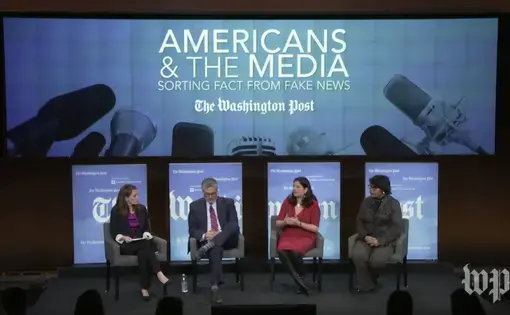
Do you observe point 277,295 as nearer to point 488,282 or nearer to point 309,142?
point 309,142

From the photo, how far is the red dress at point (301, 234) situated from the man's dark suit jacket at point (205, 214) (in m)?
0.50

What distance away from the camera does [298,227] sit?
702cm

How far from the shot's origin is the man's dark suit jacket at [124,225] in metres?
6.87

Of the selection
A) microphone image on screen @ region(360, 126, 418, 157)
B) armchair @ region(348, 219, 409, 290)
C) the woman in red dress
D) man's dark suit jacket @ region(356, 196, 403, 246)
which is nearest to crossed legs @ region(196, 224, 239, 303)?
the woman in red dress

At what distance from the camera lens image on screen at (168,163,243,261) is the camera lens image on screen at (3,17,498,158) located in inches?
8.1

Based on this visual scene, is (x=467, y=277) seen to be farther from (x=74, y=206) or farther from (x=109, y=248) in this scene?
(x=74, y=206)

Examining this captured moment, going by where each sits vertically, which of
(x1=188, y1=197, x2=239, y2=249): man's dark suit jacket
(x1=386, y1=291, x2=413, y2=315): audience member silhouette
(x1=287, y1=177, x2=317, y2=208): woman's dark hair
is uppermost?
(x1=287, y1=177, x2=317, y2=208): woman's dark hair

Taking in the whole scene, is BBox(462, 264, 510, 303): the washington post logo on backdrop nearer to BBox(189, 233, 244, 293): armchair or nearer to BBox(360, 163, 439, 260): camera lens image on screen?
BBox(360, 163, 439, 260): camera lens image on screen

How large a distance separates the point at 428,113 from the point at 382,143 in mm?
598

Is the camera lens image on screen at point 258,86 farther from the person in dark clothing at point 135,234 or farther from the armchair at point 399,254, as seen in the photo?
the armchair at point 399,254

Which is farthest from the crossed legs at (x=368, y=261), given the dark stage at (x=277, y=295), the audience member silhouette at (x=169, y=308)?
the audience member silhouette at (x=169, y=308)

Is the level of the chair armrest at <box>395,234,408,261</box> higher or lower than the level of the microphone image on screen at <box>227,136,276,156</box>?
lower

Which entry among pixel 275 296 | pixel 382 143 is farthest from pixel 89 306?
pixel 382 143

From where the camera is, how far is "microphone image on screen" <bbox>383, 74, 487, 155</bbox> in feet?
25.3
